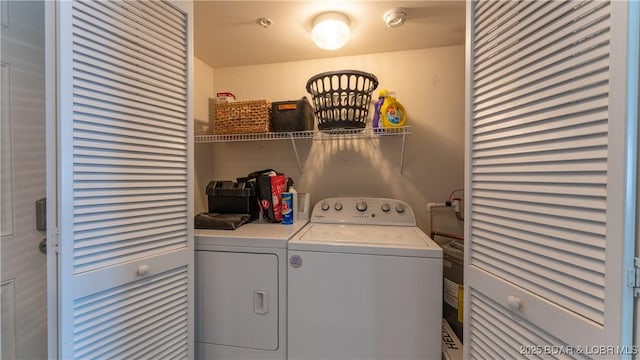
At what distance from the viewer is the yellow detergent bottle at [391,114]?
1.61m

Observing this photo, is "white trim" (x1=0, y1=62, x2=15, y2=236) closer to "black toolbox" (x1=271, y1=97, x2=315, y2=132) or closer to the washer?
the washer

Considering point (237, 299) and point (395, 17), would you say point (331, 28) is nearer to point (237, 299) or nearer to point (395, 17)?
point (395, 17)

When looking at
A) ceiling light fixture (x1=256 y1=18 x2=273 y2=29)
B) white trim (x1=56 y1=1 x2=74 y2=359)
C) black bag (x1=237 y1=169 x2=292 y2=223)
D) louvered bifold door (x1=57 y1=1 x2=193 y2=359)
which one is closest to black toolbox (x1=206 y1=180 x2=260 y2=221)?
black bag (x1=237 y1=169 x2=292 y2=223)

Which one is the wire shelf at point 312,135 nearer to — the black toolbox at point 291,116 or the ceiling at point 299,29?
the black toolbox at point 291,116

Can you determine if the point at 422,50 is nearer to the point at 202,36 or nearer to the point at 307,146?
the point at 307,146

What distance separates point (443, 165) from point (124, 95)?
186cm

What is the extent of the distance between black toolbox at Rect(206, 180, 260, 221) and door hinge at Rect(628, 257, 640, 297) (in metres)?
1.57

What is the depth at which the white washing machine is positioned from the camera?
1106 millimetres

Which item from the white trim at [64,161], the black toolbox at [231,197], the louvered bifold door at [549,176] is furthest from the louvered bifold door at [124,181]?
the louvered bifold door at [549,176]

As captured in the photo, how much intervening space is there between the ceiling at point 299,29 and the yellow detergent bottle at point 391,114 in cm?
45

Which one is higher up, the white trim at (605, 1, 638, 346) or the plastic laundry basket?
the plastic laundry basket

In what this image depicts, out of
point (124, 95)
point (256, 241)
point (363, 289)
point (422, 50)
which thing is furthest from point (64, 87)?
point (422, 50)

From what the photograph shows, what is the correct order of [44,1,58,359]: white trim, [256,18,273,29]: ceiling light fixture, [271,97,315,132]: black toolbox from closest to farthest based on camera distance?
[44,1,58,359]: white trim
[256,18,273,29]: ceiling light fixture
[271,97,315,132]: black toolbox

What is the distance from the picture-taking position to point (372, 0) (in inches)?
52.0
